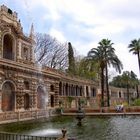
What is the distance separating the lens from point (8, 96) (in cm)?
3123

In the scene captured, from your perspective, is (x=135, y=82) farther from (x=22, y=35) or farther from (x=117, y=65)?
(x=22, y=35)

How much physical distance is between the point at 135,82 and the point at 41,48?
44.0 m

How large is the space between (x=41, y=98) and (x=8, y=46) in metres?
8.07

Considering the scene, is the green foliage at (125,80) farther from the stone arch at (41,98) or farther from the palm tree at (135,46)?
the stone arch at (41,98)

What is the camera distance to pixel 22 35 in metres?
38.6

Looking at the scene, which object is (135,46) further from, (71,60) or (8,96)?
(8,96)

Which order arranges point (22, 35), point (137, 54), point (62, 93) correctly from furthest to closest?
point (137, 54)
point (62, 93)
point (22, 35)

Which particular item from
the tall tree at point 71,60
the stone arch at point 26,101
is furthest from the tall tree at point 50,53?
the stone arch at point 26,101

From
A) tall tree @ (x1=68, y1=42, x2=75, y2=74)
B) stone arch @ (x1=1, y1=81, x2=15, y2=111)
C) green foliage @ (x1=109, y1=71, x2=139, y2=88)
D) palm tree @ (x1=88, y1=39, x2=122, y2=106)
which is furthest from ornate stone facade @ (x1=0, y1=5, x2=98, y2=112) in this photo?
green foliage @ (x1=109, y1=71, x2=139, y2=88)

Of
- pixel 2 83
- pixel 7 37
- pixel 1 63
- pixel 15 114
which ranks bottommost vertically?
Result: pixel 15 114

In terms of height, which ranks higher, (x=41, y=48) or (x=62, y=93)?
(x=41, y=48)

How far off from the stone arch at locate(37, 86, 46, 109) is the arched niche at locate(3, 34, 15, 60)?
562cm

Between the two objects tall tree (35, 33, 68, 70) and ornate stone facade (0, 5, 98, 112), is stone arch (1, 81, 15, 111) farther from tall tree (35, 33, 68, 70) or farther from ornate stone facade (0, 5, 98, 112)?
tall tree (35, 33, 68, 70)

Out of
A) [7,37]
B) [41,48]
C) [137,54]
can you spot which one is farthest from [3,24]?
[137,54]
